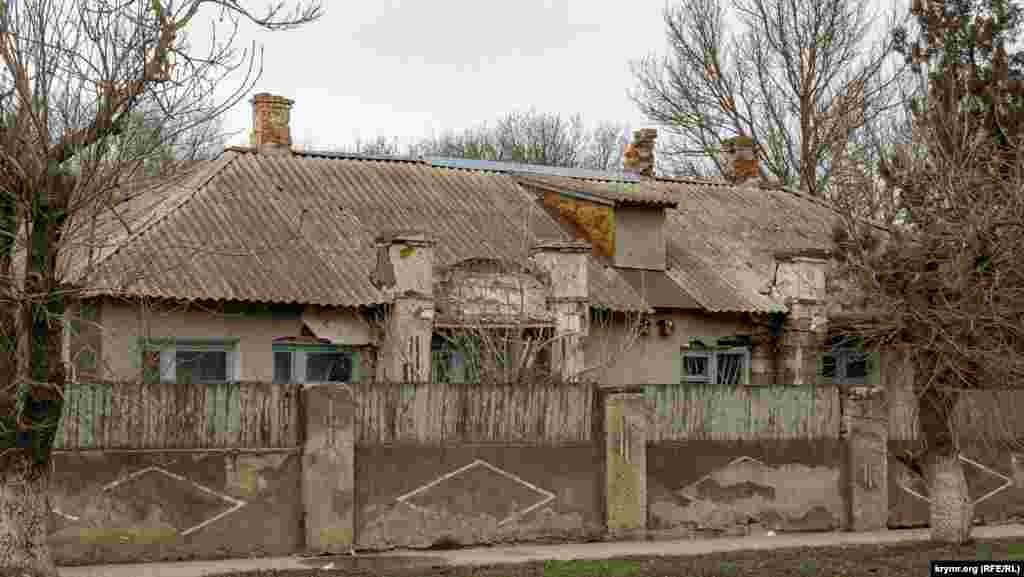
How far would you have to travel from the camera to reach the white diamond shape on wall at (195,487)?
A: 12875 mm

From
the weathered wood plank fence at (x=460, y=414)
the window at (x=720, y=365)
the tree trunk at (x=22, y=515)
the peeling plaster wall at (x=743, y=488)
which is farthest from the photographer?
the window at (x=720, y=365)

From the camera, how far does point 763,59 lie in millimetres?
37625

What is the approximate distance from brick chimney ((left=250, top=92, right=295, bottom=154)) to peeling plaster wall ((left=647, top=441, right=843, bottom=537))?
1150cm

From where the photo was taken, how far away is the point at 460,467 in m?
14.3

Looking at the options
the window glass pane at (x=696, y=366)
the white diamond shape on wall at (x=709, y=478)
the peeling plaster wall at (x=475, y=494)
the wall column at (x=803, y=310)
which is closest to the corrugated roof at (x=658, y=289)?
the window glass pane at (x=696, y=366)

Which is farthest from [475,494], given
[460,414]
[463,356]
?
[463,356]

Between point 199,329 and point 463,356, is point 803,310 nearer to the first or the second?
point 463,356

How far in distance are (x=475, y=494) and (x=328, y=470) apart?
1.57m

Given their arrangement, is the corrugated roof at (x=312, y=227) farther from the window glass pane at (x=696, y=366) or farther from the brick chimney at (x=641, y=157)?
the brick chimney at (x=641, y=157)

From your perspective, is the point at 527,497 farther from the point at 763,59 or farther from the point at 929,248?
the point at 763,59

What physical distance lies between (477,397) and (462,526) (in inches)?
51.1

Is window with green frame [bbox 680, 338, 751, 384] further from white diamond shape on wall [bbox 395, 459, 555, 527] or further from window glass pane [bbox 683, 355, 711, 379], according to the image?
white diamond shape on wall [bbox 395, 459, 555, 527]

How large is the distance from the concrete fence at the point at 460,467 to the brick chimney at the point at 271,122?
11.1 metres

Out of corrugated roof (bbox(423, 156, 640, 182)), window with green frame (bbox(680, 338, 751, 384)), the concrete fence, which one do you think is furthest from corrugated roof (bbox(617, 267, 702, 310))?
the concrete fence
